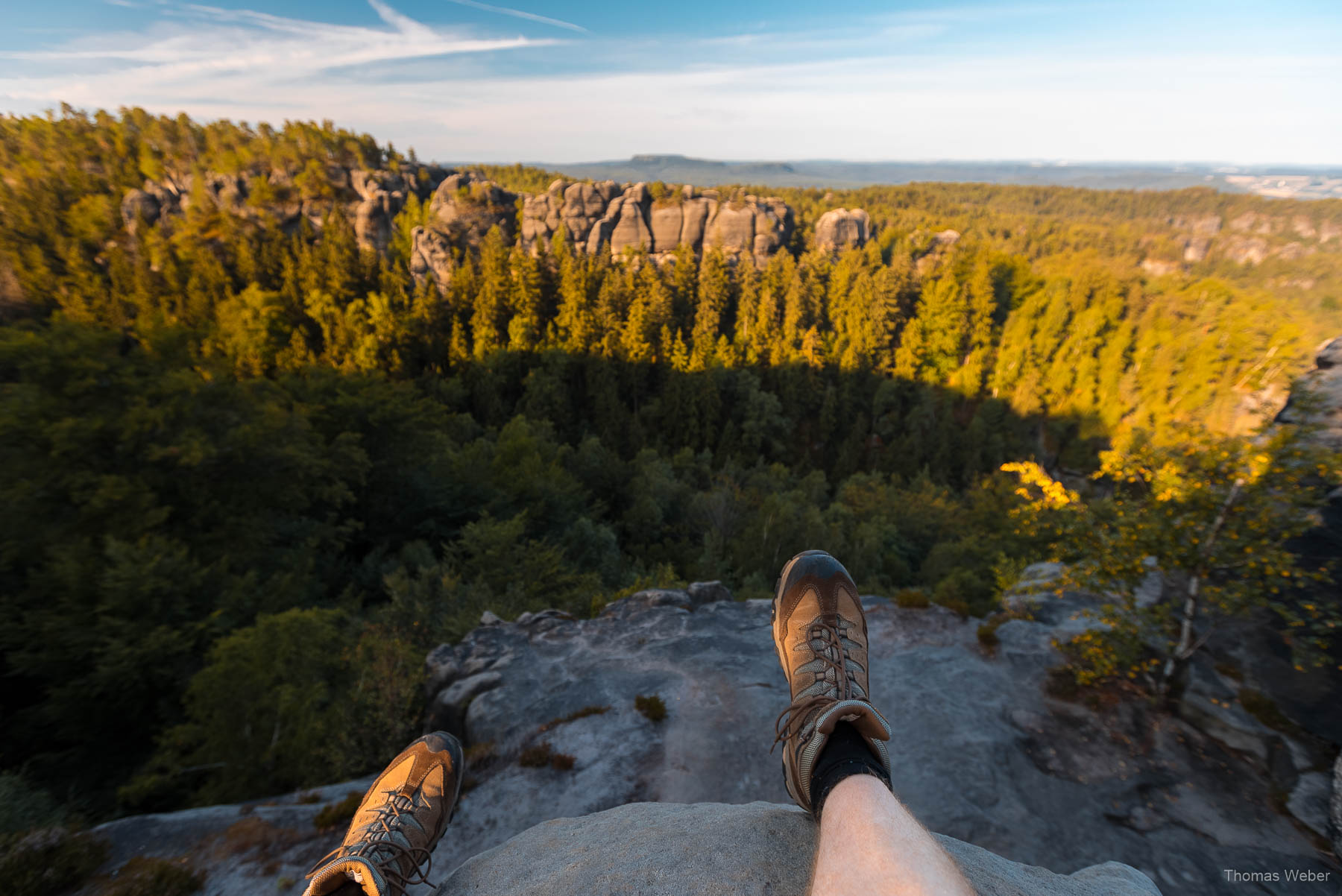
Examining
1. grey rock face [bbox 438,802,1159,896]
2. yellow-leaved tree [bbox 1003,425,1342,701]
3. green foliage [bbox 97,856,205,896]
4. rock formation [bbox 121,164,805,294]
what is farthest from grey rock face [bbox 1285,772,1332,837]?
rock formation [bbox 121,164,805,294]

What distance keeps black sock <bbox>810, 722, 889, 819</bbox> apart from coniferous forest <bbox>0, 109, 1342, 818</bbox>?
4.79 metres

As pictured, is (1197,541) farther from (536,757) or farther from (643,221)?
(643,221)

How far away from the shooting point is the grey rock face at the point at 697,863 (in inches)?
102

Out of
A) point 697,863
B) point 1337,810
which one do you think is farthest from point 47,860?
point 1337,810

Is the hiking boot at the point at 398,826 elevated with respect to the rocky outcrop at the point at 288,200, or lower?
lower

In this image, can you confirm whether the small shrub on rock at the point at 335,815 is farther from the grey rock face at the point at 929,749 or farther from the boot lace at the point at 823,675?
the boot lace at the point at 823,675

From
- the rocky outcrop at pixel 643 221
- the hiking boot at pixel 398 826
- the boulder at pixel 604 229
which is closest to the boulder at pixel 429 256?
the rocky outcrop at pixel 643 221

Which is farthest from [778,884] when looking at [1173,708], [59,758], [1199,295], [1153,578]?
[1199,295]

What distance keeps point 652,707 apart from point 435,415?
22.1 m

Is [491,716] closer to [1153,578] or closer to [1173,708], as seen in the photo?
[1173,708]

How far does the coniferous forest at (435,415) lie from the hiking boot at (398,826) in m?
3.51

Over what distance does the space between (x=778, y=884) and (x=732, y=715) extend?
4.33 m

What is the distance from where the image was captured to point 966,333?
57.2m

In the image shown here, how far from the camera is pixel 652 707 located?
21.7 feet
